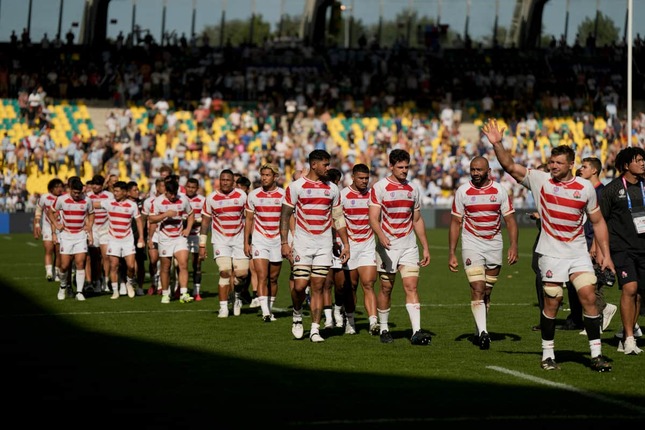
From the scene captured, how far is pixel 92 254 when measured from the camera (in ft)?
72.3

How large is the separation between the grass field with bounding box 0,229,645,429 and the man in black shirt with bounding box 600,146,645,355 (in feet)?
1.68

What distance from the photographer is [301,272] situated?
46.6 ft

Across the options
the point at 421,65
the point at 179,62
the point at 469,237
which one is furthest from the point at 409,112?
the point at 469,237

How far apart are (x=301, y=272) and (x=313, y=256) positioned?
245 millimetres

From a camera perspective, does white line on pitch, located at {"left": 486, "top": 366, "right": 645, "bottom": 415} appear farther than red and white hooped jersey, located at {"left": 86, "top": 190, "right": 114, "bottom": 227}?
No

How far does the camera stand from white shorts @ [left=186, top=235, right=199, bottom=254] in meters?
20.1

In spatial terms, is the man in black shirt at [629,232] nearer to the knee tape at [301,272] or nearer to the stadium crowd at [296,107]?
the knee tape at [301,272]

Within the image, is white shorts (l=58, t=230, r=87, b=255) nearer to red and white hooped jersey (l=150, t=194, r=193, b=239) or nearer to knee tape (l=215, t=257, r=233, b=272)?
red and white hooped jersey (l=150, t=194, r=193, b=239)

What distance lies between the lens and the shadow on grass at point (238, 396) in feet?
29.4

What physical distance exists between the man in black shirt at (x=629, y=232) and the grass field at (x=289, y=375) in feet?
1.68

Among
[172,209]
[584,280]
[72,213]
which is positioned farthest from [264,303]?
[584,280]

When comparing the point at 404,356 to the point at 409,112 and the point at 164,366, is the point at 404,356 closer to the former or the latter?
the point at 164,366

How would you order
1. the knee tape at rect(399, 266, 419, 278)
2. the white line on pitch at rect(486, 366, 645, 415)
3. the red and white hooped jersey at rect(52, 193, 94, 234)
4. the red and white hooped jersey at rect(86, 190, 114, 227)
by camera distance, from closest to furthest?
A: the white line on pitch at rect(486, 366, 645, 415) → the knee tape at rect(399, 266, 419, 278) → the red and white hooped jersey at rect(52, 193, 94, 234) → the red and white hooped jersey at rect(86, 190, 114, 227)

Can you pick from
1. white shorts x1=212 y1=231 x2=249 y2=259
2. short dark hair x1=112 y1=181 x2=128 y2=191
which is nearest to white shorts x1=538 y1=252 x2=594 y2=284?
white shorts x1=212 y1=231 x2=249 y2=259
